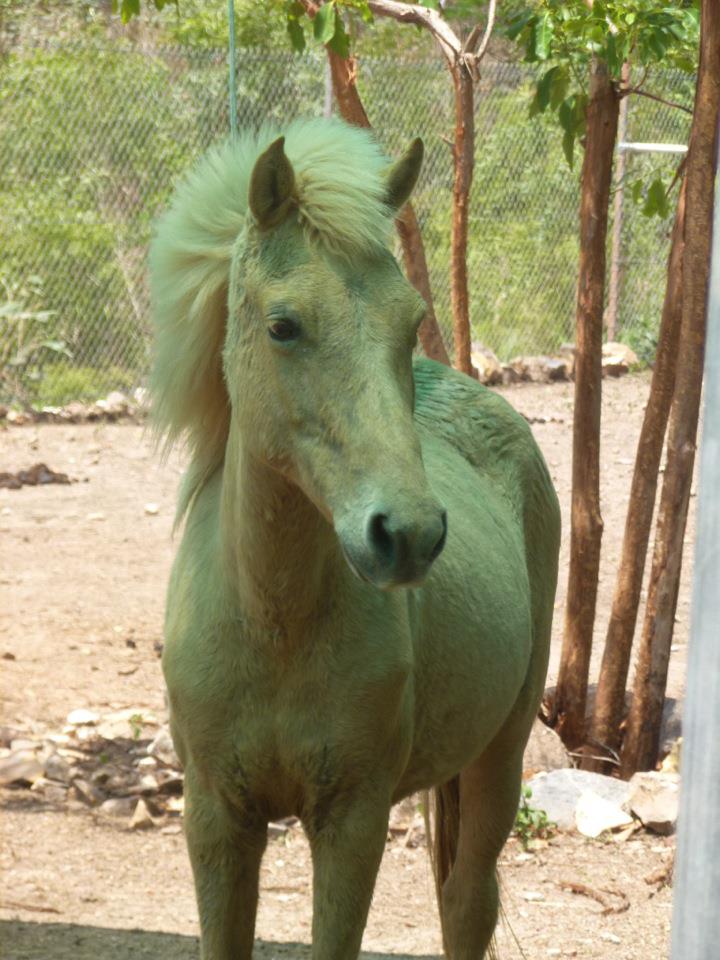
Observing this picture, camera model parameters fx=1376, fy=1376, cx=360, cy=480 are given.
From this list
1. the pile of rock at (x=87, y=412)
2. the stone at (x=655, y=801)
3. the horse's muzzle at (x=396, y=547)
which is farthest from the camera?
the pile of rock at (x=87, y=412)

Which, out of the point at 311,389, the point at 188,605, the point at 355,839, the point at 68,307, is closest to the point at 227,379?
the point at 311,389

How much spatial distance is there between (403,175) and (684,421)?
2.62 m

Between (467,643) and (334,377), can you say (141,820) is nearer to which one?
(467,643)

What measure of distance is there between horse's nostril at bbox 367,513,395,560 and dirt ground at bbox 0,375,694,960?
40.8 inches

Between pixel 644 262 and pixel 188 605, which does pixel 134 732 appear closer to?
pixel 188 605

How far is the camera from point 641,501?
16.4 ft

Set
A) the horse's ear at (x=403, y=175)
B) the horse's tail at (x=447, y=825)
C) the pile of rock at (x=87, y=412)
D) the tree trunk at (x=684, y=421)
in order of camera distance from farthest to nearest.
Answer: the pile of rock at (x=87, y=412) → the tree trunk at (x=684, y=421) → the horse's tail at (x=447, y=825) → the horse's ear at (x=403, y=175)

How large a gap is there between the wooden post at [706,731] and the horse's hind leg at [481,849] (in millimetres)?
2045

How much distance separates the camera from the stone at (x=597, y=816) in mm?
4734

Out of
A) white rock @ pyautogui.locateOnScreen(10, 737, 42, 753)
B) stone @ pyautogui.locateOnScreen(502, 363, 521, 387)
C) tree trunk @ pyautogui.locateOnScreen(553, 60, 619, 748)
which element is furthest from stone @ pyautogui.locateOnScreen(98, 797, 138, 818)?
stone @ pyautogui.locateOnScreen(502, 363, 521, 387)

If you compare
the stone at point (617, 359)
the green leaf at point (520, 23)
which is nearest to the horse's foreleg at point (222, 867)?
the green leaf at point (520, 23)

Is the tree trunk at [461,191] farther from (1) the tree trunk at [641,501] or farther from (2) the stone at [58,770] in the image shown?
(2) the stone at [58,770]

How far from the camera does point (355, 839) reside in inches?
97.4

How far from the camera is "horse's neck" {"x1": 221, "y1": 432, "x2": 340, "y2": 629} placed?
2.33m
